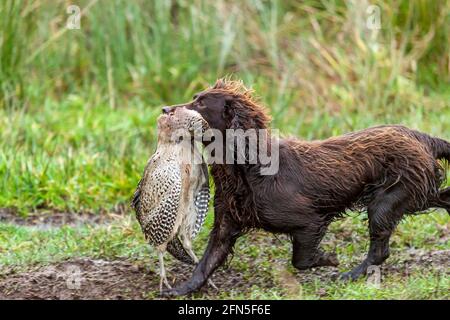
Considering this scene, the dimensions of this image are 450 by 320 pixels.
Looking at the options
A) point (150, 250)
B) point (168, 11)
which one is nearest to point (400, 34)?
point (168, 11)

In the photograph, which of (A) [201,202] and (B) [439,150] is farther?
(B) [439,150]

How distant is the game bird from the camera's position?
5.43 m

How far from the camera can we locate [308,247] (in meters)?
5.50

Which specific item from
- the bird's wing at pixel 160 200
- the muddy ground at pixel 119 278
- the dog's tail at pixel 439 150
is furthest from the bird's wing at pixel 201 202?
the dog's tail at pixel 439 150

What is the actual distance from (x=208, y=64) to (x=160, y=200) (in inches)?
184

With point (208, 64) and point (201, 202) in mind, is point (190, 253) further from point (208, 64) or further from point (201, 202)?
point (208, 64)

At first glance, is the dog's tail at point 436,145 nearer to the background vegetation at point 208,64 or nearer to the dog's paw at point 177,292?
the dog's paw at point 177,292

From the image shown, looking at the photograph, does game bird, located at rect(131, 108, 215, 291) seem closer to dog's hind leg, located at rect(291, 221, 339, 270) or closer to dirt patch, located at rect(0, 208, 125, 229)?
dog's hind leg, located at rect(291, 221, 339, 270)

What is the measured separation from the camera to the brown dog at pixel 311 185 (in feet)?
17.9

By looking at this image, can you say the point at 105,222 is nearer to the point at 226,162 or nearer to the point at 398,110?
the point at 226,162

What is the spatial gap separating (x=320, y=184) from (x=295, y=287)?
62 cm

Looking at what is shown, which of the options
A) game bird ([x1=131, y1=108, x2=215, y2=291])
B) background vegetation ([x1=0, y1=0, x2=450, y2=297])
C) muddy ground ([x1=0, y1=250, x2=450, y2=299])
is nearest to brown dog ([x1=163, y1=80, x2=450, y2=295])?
game bird ([x1=131, y1=108, x2=215, y2=291])

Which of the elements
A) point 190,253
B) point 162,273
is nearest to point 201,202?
point 190,253

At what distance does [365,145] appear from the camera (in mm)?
5723
